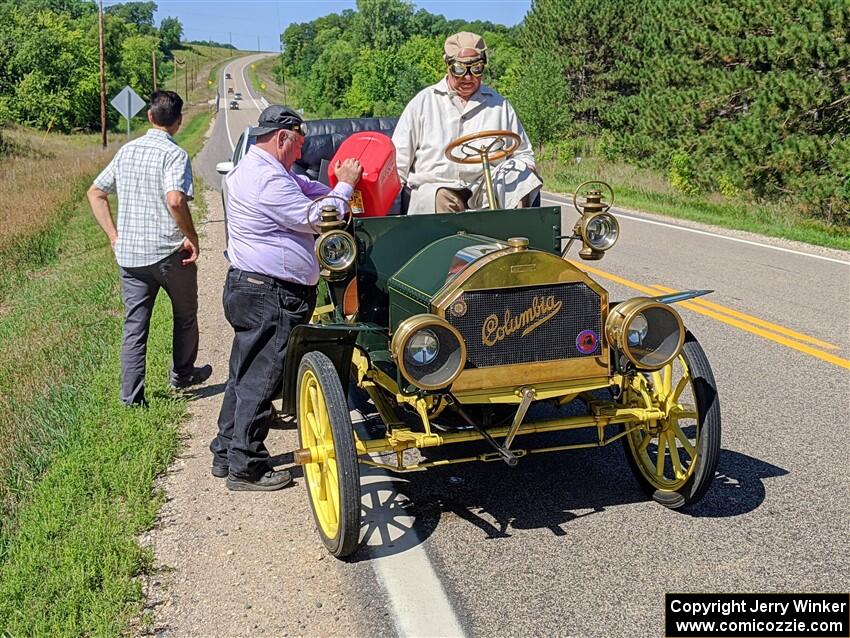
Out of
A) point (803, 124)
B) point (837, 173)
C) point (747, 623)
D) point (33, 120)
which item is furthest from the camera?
point (33, 120)

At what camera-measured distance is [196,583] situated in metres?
3.79

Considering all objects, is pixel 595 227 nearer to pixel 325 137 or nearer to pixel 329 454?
pixel 329 454

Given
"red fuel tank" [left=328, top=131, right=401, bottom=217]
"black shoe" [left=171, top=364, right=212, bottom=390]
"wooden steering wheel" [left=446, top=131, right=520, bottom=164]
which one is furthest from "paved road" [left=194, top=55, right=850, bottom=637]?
"black shoe" [left=171, top=364, right=212, bottom=390]

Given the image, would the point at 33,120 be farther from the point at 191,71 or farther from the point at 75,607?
the point at 191,71

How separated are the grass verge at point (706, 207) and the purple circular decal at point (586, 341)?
10.5 metres

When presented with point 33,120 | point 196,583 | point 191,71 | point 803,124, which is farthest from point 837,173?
point 191,71

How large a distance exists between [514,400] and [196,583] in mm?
1622

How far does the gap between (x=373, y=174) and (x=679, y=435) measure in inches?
98.1

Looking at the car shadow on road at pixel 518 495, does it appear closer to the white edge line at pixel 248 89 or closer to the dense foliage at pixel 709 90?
the dense foliage at pixel 709 90

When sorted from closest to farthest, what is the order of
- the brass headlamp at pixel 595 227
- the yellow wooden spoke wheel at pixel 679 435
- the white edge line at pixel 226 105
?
the yellow wooden spoke wheel at pixel 679 435, the brass headlamp at pixel 595 227, the white edge line at pixel 226 105

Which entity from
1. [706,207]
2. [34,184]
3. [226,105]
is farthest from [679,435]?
[226,105]

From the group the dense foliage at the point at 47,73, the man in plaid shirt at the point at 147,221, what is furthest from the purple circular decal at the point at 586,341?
the dense foliage at the point at 47,73

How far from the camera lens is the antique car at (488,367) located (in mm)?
3889

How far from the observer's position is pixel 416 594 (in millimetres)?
3656
